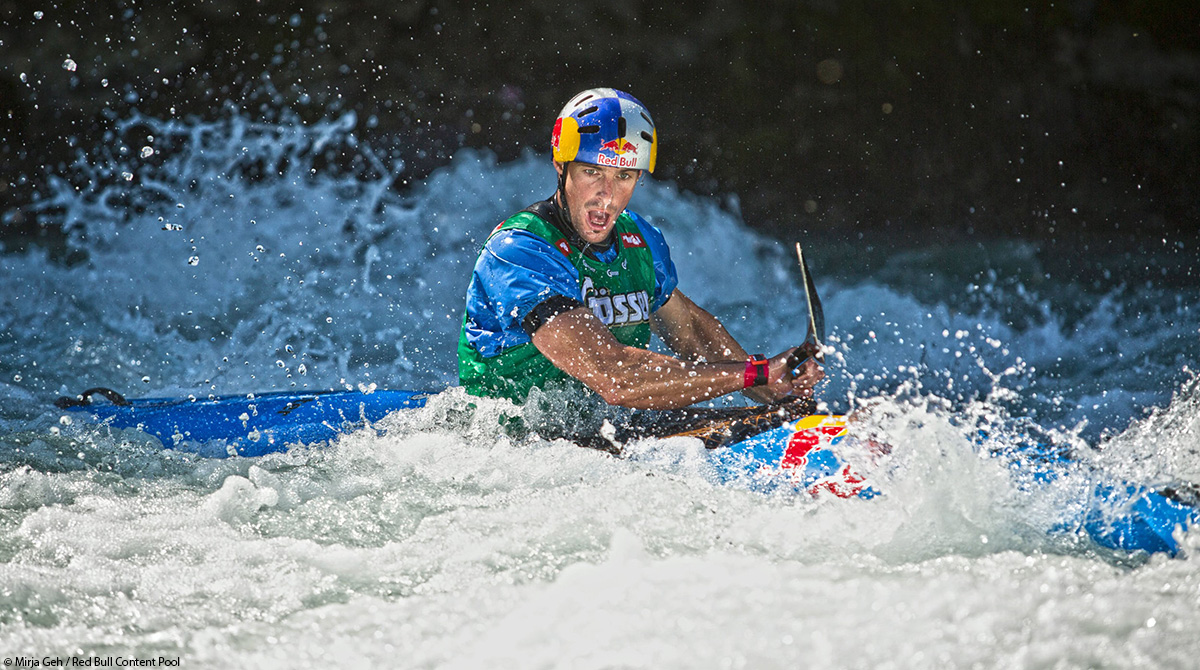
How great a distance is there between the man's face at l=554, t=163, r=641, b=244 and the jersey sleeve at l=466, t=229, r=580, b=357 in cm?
21

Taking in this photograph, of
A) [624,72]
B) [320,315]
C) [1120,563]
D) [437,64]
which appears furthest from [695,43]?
[1120,563]

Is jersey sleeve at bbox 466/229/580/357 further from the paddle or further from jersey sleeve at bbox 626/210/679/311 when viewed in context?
the paddle

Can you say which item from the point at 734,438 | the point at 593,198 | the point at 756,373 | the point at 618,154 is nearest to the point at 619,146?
the point at 618,154

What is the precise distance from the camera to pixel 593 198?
321 cm

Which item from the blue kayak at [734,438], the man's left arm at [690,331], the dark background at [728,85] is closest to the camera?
the blue kayak at [734,438]

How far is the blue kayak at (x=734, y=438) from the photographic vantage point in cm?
242

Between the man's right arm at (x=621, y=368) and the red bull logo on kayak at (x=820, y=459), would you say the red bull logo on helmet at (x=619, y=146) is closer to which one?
the man's right arm at (x=621, y=368)

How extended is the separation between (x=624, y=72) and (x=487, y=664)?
7.74 meters

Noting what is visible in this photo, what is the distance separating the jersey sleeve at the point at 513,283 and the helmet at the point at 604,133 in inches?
14.6

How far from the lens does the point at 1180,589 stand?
2.13 m

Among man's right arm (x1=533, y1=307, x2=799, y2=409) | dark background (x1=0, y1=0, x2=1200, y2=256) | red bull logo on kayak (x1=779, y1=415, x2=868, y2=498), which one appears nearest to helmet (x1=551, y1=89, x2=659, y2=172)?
man's right arm (x1=533, y1=307, x2=799, y2=409)

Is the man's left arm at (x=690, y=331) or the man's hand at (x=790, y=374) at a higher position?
the man's left arm at (x=690, y=331)

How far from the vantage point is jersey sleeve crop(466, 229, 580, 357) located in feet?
9.76

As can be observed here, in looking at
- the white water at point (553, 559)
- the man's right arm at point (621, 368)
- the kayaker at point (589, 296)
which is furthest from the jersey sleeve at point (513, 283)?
the white water at point (553, 559)
